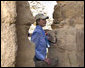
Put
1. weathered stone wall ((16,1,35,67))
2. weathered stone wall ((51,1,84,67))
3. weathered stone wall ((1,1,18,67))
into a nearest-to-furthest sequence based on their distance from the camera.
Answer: weathered stone wall ((1,1,18,67)), weathered stone wall ((16,1,35,67)), weathered stone wall ((51,1,84,67))

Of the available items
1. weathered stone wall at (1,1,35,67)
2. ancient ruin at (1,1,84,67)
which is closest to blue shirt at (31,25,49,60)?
ancient ruin at (1,1,84,67)

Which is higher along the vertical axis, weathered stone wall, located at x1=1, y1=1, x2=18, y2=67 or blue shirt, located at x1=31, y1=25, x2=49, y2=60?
weathered stone wall, located at x1=1, y1=1, x2=18, y2=67

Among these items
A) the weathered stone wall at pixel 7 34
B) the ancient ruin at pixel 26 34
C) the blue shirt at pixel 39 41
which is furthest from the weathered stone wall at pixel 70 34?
the weathered stone wall at pixel 7 34

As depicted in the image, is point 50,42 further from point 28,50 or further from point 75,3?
point 28,50

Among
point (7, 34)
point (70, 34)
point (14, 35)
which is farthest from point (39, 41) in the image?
point (7, 34)

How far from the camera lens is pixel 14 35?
3.27 m

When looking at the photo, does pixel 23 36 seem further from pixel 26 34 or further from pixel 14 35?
pixel 14 35

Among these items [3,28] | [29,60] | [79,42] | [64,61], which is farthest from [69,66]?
[3,28]

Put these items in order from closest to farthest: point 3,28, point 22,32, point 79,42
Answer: point 3,28 → point 22,32 → point 79,42

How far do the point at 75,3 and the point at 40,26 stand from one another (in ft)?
2.58

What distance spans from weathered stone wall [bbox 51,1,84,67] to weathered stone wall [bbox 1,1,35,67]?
3.35 feet

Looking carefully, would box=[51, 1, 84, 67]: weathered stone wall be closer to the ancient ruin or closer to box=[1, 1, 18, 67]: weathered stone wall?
the ancient ruin

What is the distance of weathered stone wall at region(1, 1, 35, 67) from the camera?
2.97 metres

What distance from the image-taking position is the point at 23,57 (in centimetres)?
377
